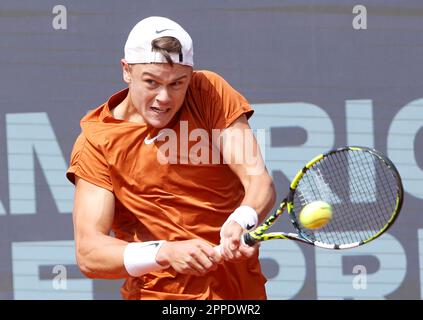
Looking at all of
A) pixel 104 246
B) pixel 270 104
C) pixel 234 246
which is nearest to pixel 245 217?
pixel 234 246

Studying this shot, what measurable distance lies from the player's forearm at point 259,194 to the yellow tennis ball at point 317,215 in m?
0.17

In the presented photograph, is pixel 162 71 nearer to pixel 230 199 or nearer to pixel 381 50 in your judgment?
pixel 230 199

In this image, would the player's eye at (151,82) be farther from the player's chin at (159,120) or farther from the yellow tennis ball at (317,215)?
the yellow tennis ball at (317,215)

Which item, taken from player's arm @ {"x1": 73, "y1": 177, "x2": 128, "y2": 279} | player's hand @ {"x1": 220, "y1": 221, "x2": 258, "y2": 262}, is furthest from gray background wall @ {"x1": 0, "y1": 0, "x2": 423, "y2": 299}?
player's hand @ {"x1": 220, "y1": 221, "x2": 258, "y2": 262}

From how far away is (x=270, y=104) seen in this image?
5891mm

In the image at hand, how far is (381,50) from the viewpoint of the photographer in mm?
5914

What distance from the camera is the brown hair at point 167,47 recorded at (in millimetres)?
4039

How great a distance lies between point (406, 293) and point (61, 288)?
1704mm

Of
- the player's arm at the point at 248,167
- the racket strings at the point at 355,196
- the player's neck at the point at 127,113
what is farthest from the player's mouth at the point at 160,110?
the racket strings at the point at 355,196

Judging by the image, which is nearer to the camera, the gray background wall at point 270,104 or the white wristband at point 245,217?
the white wristband at point 245,217

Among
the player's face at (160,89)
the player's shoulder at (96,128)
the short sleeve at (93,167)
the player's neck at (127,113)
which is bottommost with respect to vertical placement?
the short sleeve at (93,167)

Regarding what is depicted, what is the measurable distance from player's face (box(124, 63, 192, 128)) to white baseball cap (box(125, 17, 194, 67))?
0.07 feet

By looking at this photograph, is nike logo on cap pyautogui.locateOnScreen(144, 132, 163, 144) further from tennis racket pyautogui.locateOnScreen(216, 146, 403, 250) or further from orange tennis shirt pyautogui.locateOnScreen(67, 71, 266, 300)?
tennis racket pyautogui.locateOnScreen(216, 146, 403, 250)
